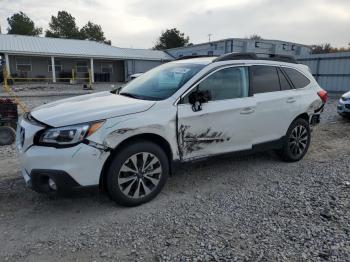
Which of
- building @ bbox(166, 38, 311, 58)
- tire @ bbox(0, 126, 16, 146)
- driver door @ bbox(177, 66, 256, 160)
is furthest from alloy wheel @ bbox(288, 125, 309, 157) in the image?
building @ bbox(166, 38, 311, 58)

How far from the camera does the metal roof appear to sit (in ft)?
96.4

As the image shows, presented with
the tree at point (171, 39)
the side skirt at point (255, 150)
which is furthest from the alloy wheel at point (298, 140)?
the tree at point (171, 39)

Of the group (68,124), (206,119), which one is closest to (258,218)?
(206,119)

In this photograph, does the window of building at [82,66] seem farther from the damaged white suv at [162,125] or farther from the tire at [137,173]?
the tire at [137,173]

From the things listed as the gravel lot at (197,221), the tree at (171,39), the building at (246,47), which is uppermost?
the tree at (171,39)

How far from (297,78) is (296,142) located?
43.6 inches

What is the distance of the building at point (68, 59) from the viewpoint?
29.8 metres

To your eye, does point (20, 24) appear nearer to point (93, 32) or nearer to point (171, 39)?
point (93, 32)

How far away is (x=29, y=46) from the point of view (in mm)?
30484

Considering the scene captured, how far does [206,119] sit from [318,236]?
183cm

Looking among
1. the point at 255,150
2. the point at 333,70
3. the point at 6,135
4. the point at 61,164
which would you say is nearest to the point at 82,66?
the point at 333,70

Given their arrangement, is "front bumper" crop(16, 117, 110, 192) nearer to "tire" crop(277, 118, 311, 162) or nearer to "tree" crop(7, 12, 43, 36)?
"tire" crop(277, 118, 311, 162)

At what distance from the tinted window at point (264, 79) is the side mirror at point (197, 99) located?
1.03 metres

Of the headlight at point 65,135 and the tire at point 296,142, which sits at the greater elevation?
the headlight at point 65,135
